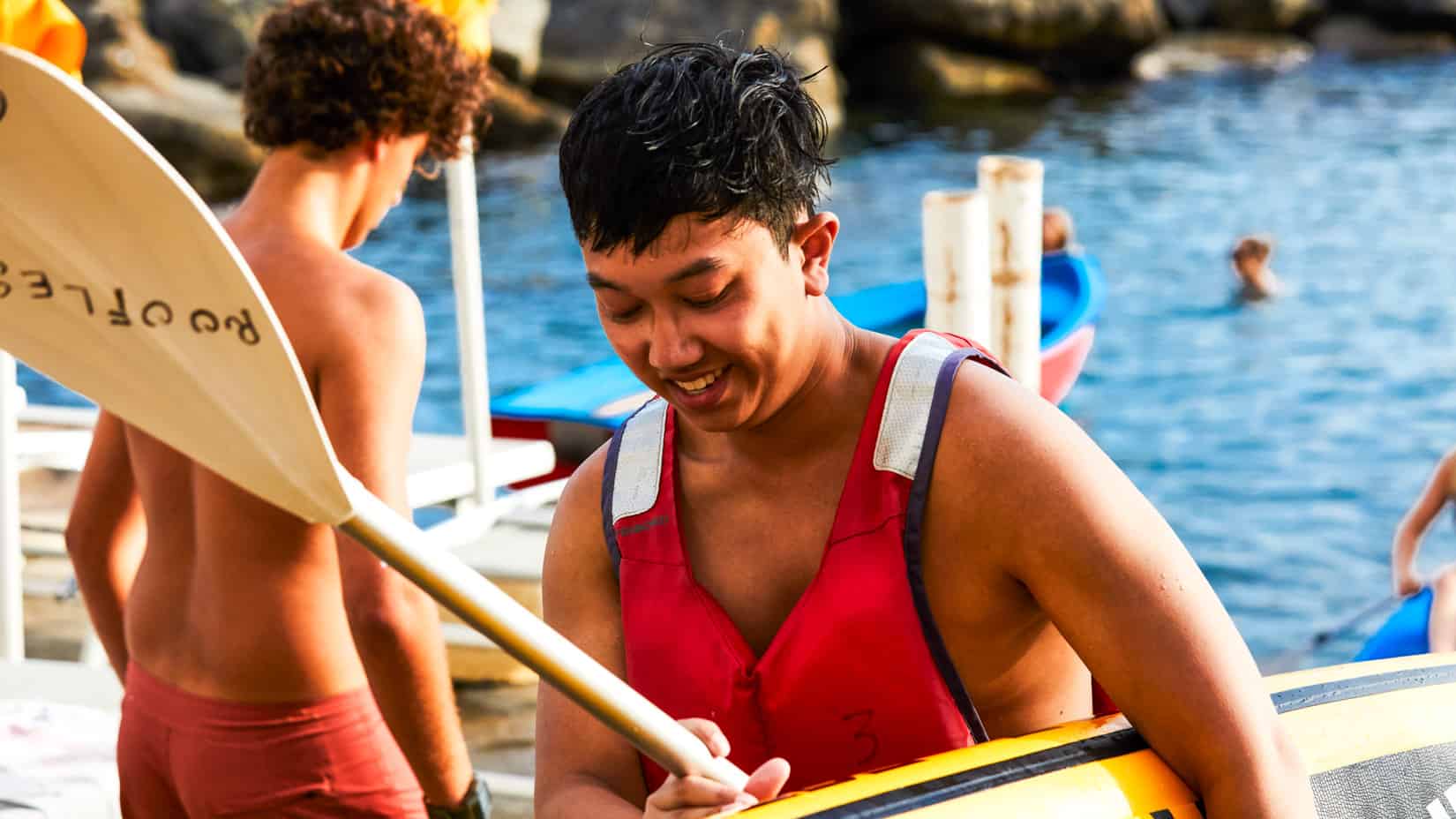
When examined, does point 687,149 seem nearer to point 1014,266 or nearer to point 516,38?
point 1014,266

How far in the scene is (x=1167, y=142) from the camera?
925 inches

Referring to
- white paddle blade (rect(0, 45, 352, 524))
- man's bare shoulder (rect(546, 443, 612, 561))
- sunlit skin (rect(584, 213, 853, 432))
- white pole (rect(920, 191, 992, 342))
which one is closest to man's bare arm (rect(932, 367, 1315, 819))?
sunlit skin (rect(584, 213, 853, 432))

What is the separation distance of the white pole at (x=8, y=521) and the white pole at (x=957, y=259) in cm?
236

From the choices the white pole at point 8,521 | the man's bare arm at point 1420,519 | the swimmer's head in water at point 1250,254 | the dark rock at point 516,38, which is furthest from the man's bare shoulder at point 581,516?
the dark rock at point 516,38

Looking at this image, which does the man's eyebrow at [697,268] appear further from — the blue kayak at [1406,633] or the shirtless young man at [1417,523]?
the shirtless young man at [1417,523]

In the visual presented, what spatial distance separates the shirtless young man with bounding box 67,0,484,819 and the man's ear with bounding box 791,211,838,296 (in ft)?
2.93

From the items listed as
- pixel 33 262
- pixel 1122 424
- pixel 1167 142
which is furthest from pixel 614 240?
pixel 1167 142

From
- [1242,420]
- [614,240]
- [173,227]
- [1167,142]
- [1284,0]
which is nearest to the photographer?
[173,227]

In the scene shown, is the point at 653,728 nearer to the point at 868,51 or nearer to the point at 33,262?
the point at 33,262

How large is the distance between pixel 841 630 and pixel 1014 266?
3663 millimetres

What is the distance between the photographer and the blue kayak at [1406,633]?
4.67 m

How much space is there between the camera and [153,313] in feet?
5.02

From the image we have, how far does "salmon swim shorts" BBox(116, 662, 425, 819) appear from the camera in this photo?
8.01ft

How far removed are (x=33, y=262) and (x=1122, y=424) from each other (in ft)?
37.6
